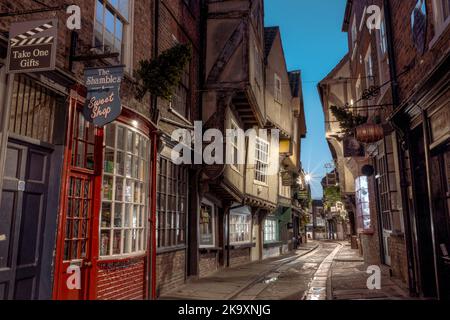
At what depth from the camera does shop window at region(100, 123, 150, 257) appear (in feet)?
22.9

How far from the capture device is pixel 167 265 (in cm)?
952

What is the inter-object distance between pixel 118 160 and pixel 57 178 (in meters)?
1.65


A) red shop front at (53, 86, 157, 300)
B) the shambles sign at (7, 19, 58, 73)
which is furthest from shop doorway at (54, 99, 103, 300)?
the shambles sign at (7, 19, 58, 73)

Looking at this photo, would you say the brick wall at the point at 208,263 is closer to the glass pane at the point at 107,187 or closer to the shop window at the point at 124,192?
the shop window at the point at 124,192

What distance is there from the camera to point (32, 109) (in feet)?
18.1

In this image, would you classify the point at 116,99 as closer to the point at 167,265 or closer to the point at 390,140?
the point at 167,265

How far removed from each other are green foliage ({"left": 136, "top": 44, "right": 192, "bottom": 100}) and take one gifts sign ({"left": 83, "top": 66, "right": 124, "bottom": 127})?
213cm

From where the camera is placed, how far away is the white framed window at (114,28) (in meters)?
7.21

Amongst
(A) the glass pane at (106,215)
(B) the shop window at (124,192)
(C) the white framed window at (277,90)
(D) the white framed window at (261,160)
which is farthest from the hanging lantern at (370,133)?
(C) the white framed window at (277,90)

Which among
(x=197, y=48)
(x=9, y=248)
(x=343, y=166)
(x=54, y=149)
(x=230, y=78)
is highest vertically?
(x=197, y=48)

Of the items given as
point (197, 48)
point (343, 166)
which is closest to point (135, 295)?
point (197, 48)

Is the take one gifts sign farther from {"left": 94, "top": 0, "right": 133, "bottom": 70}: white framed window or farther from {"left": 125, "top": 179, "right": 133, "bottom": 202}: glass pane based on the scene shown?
{"left": 125, "top": 179, "right": 133, "bottom": 202}: glass pane

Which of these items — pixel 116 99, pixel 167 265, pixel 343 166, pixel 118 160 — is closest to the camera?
pixel 116 99

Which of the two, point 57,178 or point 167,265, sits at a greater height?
point 57,178
